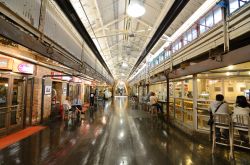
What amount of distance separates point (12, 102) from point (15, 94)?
331 mm

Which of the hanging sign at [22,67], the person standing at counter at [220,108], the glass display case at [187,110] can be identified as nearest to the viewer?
the person standing at counter at [220,108]

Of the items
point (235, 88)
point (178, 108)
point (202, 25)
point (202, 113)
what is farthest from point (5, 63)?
point (235, 88)

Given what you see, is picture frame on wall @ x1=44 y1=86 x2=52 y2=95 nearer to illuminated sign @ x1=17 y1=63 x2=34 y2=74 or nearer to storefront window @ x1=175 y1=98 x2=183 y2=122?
illuminated sign @ x1=17 y1=63 x2=34 y2=74

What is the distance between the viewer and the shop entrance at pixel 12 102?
498cm

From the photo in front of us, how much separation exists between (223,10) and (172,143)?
136 inches

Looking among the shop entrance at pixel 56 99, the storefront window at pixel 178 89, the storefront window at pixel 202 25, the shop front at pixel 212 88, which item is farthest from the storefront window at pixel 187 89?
the shop entrance at pixel 56 99

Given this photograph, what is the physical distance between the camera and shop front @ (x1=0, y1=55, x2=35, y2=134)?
16.2ft

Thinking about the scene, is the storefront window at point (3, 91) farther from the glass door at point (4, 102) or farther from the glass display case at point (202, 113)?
the glass display case at point (202, 113)

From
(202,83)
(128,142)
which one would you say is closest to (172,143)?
(128,142)

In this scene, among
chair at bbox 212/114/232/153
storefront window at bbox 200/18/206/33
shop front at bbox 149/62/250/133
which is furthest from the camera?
shop front at bbox 149/62/250/133

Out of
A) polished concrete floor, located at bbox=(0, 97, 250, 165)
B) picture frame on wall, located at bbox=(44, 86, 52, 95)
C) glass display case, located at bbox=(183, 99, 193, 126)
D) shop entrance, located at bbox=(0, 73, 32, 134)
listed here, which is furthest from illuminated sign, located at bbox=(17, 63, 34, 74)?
glass display case, located at bbox=(183, 99, 193, 126)

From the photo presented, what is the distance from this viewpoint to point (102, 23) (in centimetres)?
762

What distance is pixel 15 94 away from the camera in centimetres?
568

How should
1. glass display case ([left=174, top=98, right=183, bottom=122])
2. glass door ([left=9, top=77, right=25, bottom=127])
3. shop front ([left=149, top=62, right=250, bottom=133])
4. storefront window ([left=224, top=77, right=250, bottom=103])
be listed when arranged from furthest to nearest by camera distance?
glass display case ([left=174, top=98, right=183, bottom=122]) → glass door ([left=9, top=77, right=25, bottom=127]) → storefront window ([left=224, top=77, right=250, bottom=103]) → shop front ([left=149, top=62, right=250, bottom=133])
